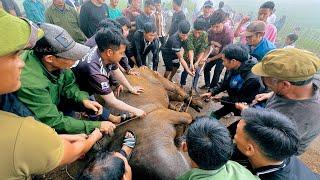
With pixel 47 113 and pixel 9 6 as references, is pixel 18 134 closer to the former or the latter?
pixel 47 113

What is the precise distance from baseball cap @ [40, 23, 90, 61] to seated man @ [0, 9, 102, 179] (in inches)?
31.0

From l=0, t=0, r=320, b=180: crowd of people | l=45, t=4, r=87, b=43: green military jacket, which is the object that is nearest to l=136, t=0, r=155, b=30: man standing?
l=45, t=4, r=87, b=43: green military jacket

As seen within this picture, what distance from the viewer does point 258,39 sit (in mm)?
4148

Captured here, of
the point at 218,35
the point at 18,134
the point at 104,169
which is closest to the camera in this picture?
the point at 18,134

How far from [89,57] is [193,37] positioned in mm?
2855

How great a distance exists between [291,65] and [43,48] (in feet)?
6.87

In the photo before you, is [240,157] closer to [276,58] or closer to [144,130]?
[276,58]

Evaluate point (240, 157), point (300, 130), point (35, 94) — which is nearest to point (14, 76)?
point (35, 94)

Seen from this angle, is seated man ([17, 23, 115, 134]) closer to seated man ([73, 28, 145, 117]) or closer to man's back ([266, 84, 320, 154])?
seated man ([73, 28, 145, 117])

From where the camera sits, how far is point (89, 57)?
9.93 ft

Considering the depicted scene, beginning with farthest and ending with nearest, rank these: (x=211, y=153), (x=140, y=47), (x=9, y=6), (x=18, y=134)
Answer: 1. (x=9, y=6)
2. (x=140, y=47)
3. (x=211, y=153)
4. (x=18, y=134)

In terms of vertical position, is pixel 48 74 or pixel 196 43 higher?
pixel 48 74

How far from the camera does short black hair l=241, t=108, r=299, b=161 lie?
1.62m

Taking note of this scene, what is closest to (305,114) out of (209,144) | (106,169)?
(209,144)
